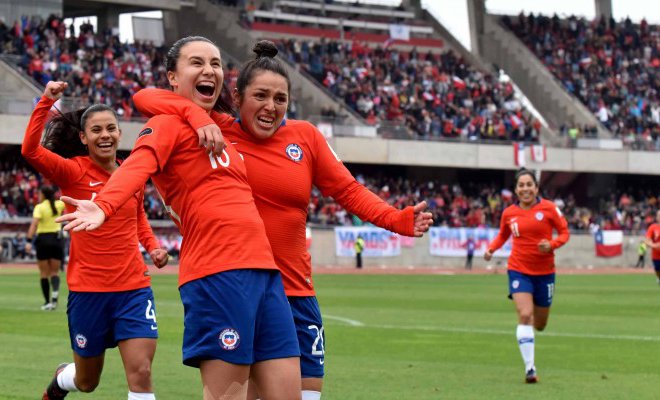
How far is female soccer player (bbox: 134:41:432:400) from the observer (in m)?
6.30

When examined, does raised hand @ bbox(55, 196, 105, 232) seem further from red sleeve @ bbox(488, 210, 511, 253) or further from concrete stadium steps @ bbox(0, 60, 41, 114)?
concrete stadium steps @ bbox(0, 60, 41, 114)

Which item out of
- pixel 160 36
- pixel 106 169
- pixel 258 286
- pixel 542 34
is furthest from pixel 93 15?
pixel 258 286

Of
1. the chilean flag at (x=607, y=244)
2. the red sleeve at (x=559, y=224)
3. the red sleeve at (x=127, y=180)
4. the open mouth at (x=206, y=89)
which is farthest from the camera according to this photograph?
the chilean flag at (x=607, y=244)

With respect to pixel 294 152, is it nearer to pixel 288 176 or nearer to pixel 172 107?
pixel 288 176

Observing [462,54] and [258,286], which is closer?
[258,286]

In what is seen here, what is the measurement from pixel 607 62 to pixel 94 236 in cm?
5984

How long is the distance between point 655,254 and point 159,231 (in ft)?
60.5

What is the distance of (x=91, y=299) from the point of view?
28.3ft

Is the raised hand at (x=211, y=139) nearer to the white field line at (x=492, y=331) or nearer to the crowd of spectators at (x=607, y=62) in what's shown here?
the white field line at (x=492, y=331)

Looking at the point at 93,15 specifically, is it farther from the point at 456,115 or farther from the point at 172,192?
the point at 172,192

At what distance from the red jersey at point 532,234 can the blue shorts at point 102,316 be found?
6149 mm

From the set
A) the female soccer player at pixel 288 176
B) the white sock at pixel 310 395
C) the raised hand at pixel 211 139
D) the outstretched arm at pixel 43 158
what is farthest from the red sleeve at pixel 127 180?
the outstretched arm at pixel 43 158

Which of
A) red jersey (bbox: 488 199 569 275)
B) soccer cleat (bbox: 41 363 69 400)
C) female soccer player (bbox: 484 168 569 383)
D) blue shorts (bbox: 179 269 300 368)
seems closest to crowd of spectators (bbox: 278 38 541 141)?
red jersey (bbox: 488 199 569 275)

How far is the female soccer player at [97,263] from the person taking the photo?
8352mm
